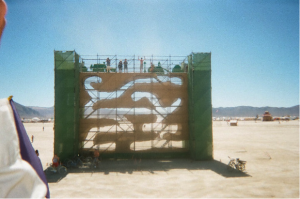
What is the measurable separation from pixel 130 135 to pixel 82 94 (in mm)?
6664

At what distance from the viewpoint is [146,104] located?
21.1 meters

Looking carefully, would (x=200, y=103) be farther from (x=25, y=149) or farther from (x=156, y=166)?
(x=25, y=149)

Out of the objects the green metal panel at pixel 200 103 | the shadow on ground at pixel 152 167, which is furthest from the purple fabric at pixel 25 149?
the green metal panel at pixel 200 103

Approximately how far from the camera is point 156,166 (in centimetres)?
1789

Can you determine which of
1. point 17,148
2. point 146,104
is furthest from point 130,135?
point 17,148

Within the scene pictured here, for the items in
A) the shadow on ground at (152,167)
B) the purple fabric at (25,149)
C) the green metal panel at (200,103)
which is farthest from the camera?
the green metal panel at (200,103)

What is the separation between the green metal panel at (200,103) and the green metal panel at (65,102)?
11.8 meters

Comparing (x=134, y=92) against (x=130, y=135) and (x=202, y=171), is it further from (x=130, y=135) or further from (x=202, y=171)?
(x=202, y=171)

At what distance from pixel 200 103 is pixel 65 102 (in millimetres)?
13383

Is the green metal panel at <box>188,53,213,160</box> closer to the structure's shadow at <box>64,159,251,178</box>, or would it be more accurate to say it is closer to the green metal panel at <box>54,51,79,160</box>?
the structure's shadow at <box>64,159,251,178</box>

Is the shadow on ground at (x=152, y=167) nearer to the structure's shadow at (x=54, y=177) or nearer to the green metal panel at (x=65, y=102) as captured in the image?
the structure's shadow at (x=54, y=177)

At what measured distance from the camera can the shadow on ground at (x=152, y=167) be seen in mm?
15469

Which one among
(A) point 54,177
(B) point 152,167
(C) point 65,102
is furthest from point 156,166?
(C) point 65,102

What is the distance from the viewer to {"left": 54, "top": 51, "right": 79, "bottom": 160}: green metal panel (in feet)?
61.5
